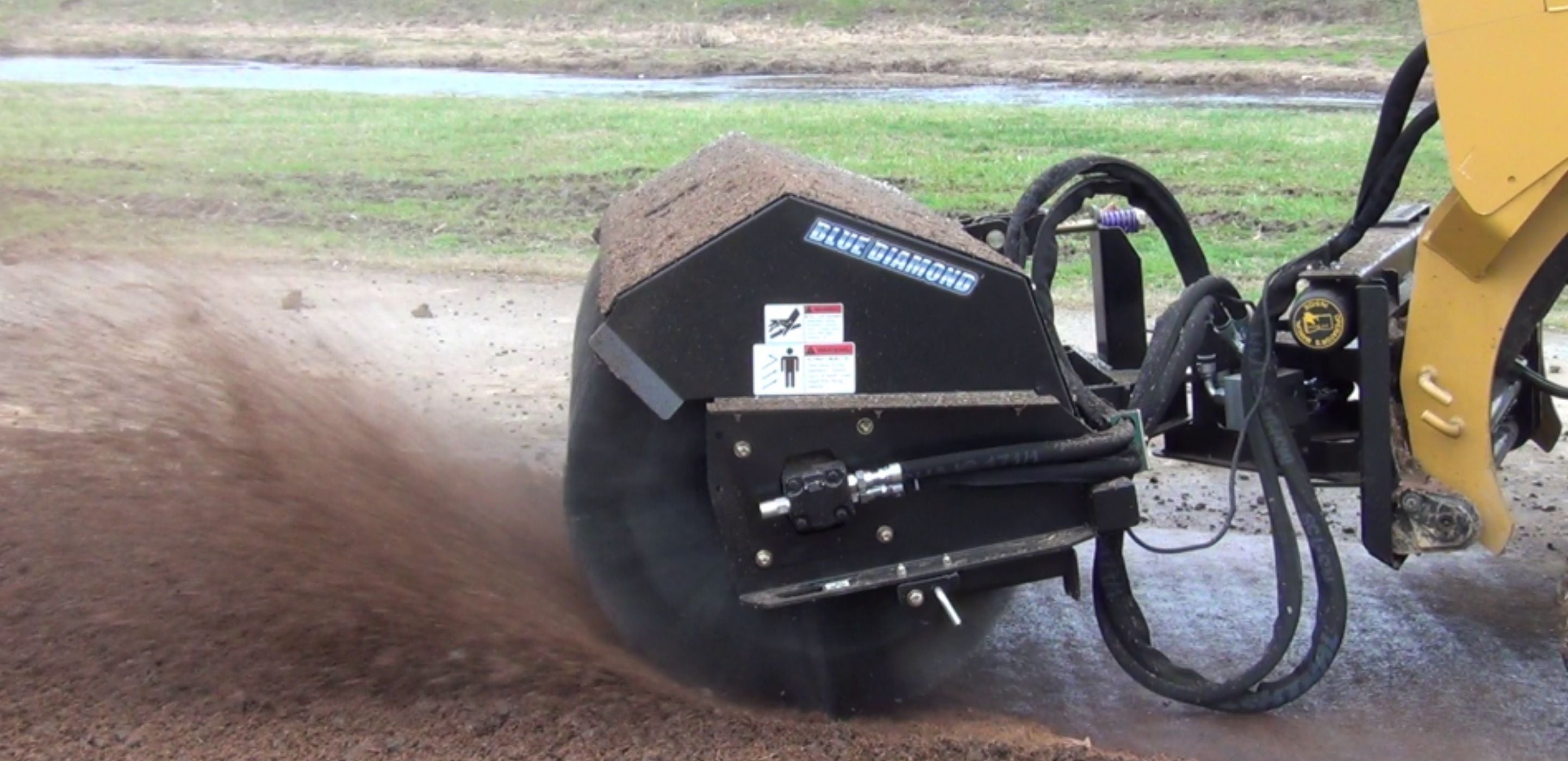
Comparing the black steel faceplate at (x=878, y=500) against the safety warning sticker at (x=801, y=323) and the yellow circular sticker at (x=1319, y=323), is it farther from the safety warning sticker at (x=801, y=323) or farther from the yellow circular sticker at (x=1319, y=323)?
the yellow circular sticker at (x=1319, y=323)

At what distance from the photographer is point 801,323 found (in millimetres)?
3355

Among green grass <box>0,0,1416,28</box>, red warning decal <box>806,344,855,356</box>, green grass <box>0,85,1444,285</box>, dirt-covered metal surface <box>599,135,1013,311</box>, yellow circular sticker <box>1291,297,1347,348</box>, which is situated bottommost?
red warning decal <box>806,344,855,356</box>

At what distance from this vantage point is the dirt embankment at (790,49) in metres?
19.6

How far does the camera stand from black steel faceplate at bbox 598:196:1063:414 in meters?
3.33

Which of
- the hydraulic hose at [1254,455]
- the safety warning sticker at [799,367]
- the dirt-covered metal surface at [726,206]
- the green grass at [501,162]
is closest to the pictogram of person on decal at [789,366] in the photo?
the safety warning sticker at [799,367]

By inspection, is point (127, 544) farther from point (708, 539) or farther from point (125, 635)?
point (708, 539)

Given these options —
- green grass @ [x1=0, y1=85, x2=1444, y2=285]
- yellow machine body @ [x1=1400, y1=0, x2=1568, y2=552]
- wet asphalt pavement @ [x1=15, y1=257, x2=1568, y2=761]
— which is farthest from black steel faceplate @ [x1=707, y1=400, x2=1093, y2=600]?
green grass @ [x1=0, y1=85, x2=1444, y2=285]

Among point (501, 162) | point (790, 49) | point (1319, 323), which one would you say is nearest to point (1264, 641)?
point (1319, 323)

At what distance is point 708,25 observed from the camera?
26578 mm

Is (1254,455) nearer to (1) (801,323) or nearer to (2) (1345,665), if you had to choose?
(2) (1345,665)

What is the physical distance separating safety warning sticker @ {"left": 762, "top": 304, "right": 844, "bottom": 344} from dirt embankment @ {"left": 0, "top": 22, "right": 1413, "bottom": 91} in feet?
52.5

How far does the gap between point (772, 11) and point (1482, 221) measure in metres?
24.7

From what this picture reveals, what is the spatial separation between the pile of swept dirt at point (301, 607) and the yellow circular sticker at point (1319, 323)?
1.13m

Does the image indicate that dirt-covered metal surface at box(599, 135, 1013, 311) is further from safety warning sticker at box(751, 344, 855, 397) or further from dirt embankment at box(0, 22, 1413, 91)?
dirt embankment at box(0, 22, 1413, 91)
